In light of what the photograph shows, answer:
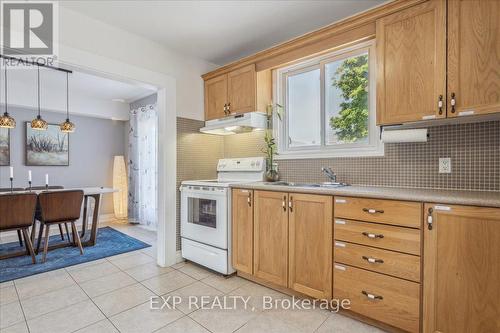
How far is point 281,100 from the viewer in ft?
9.99

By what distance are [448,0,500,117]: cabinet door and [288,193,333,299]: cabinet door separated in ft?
3.59

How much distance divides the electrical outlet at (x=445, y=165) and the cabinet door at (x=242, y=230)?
5.21 feet

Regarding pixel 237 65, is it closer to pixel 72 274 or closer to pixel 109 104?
pixel 72 274

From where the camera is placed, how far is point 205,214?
2832 millimetres

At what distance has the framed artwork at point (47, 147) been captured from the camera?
180 inches

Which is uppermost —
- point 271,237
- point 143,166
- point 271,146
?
point 271,146

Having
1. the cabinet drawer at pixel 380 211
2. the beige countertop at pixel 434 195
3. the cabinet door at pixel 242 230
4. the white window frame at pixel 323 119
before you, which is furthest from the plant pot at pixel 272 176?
the cabinet drawer at pixel 380 211

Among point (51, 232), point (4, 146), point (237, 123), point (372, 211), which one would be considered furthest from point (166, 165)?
point (4, 146)

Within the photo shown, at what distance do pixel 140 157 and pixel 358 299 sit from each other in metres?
4.72

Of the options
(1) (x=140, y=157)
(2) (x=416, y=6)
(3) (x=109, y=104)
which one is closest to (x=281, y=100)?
(2) (x=416, y=6)

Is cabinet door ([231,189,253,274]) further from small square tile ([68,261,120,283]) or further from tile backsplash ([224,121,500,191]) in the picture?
small square tile ([68,261,120,283])

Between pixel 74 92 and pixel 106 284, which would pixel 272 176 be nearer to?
pixel 106 284

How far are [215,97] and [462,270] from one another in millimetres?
2846

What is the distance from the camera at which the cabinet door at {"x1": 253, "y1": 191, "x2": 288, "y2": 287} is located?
2218mm
